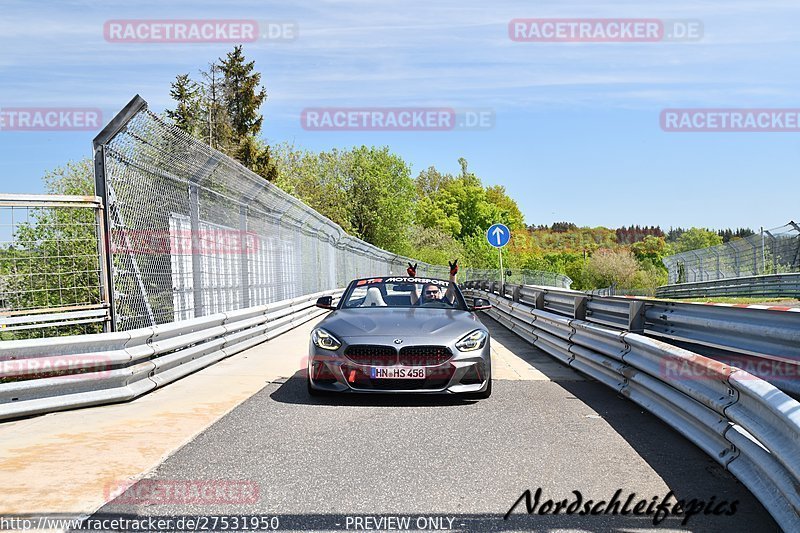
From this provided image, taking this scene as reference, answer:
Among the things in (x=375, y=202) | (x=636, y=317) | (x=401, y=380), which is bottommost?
(x=401, y=380)

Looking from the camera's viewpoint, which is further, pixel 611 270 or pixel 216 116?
pixel 611 270

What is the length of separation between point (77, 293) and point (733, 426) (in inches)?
276

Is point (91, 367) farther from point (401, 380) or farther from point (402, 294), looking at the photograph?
point (402, 294)

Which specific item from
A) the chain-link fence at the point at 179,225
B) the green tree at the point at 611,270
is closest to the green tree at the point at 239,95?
the chain-link fence at the point at 179,225

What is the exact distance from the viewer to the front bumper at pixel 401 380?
6926 millimetres

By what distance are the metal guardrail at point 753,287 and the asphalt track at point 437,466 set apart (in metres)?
19.1

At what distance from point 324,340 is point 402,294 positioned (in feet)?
6.62

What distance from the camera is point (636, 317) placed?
7777 mm

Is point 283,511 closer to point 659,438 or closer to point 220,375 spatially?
point 659,438

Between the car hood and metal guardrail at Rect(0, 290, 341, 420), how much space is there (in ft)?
5.74

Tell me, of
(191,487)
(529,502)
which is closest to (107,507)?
(191,487)

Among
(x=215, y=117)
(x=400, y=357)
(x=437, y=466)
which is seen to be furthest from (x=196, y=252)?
(x=215, y=117)

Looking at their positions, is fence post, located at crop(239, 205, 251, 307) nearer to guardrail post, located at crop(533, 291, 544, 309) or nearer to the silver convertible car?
guardrail post, located at crop(533, 291, 544, 309)

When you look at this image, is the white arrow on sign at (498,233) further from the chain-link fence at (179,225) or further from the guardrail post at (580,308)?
the guardrail post at (580,308)
